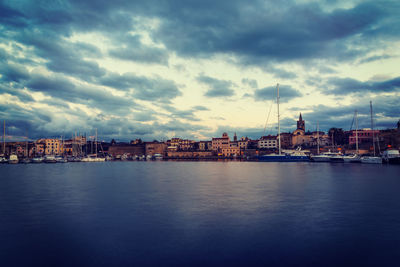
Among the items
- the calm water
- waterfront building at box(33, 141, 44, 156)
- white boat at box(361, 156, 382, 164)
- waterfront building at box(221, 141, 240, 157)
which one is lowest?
the calm water

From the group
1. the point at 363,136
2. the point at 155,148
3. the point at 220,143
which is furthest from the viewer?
the point at 155,148

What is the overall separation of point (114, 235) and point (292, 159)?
94.0m

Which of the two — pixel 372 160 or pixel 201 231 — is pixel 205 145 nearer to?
pixel 372 160

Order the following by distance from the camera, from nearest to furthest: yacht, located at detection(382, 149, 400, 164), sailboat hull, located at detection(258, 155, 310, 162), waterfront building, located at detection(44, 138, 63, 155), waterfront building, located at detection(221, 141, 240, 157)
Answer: yacht, located at detection(382, 149, 400, 164)
sailboat hull, located at detection(258, 155, 310, 162)
waterfront building, located at detection(221, 141, 240, 157)
waterfront building, located at detection(44, 138, 63, 155)

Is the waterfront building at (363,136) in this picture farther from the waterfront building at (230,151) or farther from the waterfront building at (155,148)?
the waterfront building at (155,148)

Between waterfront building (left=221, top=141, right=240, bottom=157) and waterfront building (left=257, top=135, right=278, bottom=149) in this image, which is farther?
waterfront building (left=257, top=135, right=278, bottom=149)

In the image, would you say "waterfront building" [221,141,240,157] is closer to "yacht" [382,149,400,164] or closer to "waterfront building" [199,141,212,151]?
"waterfront building" [199,141,212,151]

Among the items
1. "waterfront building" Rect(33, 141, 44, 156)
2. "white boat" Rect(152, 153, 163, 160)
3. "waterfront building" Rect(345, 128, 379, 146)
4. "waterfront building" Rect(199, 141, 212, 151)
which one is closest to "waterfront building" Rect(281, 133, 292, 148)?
"waterfront building" Rect(345, 128, 379, 146)

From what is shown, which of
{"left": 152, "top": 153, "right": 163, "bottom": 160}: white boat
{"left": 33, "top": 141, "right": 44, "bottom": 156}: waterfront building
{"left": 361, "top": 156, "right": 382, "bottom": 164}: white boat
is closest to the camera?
{"left": 361, "top": 156, "right": 382, "bottom": 164}: white boat

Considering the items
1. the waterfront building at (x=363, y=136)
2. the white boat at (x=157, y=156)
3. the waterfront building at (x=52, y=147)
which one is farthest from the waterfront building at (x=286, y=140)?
the waterfront building at (x=52, y=147)

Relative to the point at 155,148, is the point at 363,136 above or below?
above

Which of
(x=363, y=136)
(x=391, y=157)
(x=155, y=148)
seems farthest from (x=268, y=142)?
(x=391, y=157)

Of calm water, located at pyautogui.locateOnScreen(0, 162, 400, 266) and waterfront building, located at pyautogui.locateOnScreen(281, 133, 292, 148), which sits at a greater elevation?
waterfront building, located at pyautogui.locateOnScreen(281, 133, 292, 148)

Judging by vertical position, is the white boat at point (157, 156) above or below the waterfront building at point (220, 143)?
below
